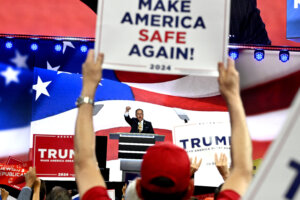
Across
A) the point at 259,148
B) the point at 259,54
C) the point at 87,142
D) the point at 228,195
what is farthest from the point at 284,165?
the point at 259,54

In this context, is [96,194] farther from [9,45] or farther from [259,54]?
[9,45]

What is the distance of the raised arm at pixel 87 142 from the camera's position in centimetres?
184

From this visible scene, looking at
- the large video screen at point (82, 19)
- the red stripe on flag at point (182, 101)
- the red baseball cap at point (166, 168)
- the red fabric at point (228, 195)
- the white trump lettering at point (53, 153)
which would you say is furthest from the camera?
the large video screen at point (82, 19)

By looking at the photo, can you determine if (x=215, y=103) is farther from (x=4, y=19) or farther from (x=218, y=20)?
(x=218, y=20)

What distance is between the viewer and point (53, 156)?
747 cm

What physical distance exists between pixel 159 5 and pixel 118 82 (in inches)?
223

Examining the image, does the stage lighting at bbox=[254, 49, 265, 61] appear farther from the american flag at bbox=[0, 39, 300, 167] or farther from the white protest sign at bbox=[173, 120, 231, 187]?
the white protest sign at bbox=[173, 120, 231, 187]

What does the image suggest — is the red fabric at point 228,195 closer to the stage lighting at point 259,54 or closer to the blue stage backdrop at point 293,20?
the stage lighting at point 259,54

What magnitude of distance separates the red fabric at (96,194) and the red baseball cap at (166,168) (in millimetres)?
133

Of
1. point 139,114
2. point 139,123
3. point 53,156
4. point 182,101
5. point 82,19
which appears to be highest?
point 82,19

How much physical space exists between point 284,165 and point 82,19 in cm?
814

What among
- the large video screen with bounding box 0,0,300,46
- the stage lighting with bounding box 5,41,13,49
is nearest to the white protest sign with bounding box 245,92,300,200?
the stage lighting with bounding box 5,41,13,49

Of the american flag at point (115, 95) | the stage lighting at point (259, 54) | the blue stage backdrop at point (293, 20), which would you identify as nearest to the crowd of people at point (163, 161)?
the american flag at point (115, 95)

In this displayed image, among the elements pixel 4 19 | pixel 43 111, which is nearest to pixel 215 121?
pixel 43 111
